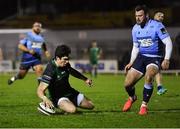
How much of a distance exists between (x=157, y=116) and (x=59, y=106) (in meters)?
1.90

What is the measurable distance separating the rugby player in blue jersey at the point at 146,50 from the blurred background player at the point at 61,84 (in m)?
1.11

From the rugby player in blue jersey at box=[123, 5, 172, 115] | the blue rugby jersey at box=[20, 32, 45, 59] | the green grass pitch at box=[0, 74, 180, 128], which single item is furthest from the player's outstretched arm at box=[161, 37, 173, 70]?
the blue rugby jersey at box=[20, 32, 45, 59]

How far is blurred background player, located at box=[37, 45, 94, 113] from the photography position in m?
10.5

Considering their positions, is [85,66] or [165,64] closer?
[165,64]

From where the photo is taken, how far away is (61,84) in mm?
10945

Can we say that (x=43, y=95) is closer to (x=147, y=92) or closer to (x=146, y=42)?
(x=147, y=92)

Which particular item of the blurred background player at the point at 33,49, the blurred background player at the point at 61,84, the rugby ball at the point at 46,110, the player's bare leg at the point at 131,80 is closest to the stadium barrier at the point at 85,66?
the blurred background player at the point at 33,49

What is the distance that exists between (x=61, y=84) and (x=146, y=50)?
1.89 m

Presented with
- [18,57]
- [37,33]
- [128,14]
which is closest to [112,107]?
[37,33]

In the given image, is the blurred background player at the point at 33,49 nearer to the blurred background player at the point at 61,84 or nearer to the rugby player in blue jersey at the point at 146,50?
the rugby player in blue jersey at the point at 146,50

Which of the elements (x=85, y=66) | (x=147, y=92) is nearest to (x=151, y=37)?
(x=147, y=92)

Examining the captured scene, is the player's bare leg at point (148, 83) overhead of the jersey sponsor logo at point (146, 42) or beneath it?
beneath

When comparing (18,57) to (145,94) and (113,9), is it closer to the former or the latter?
(113,9)

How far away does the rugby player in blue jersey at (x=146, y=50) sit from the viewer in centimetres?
1114
